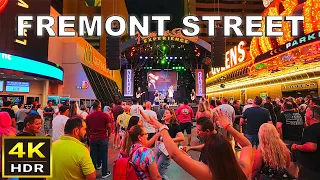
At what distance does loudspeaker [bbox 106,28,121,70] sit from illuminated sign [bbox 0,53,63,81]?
4.81 meters

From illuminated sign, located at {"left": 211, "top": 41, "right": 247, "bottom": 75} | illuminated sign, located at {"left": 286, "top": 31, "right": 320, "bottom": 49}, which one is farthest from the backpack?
illuminated sign, located at {"left": 211, "top": 41, "right": 247, "bottom": 75}

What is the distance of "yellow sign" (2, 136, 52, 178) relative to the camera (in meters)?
1.70

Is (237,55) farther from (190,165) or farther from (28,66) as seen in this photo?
(190,165)

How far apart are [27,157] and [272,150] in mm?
2468

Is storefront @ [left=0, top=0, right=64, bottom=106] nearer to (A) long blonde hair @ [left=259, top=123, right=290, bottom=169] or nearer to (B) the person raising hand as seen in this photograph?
(A) long blonde hair @ [left=259, top=123, right=290, bottom=169]

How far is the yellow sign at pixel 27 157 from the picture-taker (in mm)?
1703

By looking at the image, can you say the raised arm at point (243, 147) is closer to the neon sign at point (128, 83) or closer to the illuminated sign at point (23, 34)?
the illuminated sign at point (23, 34)

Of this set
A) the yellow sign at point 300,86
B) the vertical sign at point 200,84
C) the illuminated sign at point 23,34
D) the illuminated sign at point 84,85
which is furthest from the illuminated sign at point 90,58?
the yellow sign at point 300,86

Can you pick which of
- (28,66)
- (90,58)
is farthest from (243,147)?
(90,58)

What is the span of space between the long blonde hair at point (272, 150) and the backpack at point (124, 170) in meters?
1.41

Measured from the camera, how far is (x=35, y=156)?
5.68ft

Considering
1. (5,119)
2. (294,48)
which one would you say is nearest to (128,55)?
(294,48)

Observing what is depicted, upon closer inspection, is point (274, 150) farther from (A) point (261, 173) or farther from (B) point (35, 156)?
(B) point (35, 156)

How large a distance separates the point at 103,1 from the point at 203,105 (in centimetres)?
4137
